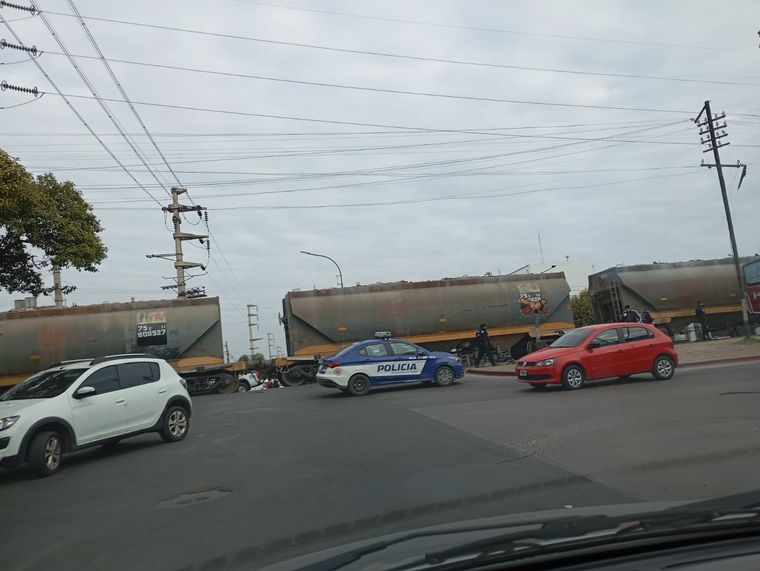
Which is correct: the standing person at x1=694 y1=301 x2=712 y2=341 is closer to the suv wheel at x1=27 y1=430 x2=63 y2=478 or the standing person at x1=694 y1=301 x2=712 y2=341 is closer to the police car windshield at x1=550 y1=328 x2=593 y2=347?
the police car windshield at x1=550 y1=328 x2=593 y2=347

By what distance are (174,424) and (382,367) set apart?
733cm

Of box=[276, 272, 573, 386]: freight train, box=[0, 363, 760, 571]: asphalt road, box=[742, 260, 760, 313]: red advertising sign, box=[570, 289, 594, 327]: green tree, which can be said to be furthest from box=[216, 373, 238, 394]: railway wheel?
box=[570, 289, 594, 327]: green tree

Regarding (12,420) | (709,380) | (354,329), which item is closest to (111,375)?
(12,420)

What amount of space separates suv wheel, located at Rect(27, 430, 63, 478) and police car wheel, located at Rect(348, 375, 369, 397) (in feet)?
29.5

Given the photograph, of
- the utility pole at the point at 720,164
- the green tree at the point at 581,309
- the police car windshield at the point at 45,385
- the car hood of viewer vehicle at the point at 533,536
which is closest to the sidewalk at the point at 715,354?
the utility pole at the point at 720,164

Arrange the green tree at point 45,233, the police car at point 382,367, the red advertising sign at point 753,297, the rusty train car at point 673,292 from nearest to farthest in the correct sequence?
the green tree at point 45,233 → the police car at point 382,367 → the red advertising sign at point 753,297 → the rusty train car at point 673,292

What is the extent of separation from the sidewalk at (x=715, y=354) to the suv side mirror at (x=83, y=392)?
1368cm

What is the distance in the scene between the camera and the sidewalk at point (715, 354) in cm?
1915

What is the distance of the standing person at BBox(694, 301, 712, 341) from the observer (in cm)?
2825

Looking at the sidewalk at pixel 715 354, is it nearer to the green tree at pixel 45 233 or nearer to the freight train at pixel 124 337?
the freight train at pixel 124 337

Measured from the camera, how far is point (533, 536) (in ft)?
9.67

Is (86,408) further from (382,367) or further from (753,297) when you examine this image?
(753,297)

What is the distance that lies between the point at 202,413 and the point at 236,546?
37.2 ft

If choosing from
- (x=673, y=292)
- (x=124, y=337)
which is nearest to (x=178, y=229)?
(x=124, y=337)
